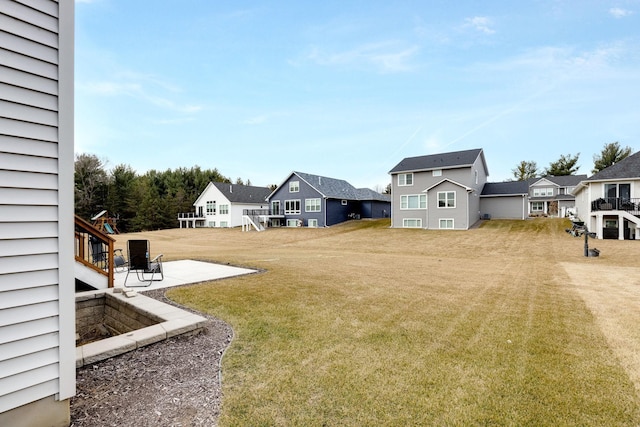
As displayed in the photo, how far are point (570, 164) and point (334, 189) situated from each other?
4611cm

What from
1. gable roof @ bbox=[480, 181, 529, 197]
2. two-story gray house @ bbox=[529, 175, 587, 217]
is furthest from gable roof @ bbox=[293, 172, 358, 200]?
two-story gray house @ bbox=[529, 175, 587, 217]

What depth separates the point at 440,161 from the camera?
28469 mm

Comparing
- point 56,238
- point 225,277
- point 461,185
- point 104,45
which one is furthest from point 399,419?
point 461,185

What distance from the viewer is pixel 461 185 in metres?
24.9

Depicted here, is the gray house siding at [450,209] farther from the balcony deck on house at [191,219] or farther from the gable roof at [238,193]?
the balcony deck on house at [191,219]

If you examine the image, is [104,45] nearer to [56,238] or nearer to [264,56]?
[264,56]

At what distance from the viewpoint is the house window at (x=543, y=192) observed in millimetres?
41812

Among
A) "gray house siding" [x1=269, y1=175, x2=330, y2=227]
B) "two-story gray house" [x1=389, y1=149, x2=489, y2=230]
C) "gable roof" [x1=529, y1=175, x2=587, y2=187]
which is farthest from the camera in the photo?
"gable roof" [x1=529, y1=175, x2=587, y2=187]

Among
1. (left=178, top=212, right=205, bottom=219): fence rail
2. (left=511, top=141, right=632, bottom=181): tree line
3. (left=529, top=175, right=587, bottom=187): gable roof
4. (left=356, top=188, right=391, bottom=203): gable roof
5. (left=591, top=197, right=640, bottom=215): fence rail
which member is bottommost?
(left=178, top=212, right=205, bottom=219): fence rail

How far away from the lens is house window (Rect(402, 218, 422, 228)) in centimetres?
2750

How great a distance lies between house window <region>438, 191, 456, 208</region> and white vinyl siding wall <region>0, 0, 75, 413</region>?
87.3 ft

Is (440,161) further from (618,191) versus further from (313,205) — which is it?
(313,205)

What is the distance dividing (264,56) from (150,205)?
34739mm

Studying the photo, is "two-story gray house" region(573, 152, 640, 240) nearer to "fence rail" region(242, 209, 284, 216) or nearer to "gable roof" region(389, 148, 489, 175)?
"gable roof" region(389, 148, 489, 175)
